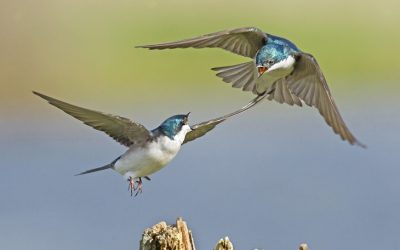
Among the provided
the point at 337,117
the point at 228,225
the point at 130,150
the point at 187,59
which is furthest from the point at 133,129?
the point at 187,59

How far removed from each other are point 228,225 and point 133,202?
29.1 inches

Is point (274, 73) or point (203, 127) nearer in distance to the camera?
point (203, 127)

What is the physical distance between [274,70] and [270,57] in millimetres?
71

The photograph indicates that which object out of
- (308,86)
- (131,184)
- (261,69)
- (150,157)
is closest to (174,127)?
(150,157)

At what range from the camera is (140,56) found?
41.3ft

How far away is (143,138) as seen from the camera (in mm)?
4660

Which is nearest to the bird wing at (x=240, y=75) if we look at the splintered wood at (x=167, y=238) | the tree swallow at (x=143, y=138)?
the tree swallow at (x=143, y=138)

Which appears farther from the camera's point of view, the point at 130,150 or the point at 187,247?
the point at 130,150

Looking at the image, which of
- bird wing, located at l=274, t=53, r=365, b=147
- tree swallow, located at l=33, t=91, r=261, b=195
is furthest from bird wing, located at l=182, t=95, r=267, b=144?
bird wing, located at l=274, t=53, r=365, b=147

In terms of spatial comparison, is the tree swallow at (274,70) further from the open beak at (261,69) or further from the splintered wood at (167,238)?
the splintered wood at (167,238)

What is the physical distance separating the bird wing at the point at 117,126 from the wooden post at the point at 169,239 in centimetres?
65

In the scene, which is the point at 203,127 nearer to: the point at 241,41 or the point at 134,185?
the point at 134,185

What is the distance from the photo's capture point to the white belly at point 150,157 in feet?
14.9

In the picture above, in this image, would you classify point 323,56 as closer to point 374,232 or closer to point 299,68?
point 374,232
